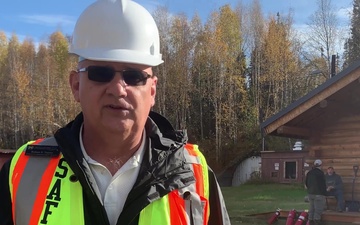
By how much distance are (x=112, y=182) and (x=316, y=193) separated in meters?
11.4

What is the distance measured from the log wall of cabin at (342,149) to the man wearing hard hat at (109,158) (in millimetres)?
11594

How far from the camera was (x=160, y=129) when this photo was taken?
2.43m

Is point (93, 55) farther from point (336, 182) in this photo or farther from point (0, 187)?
point (336, 182)

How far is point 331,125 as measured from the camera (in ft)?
44.6

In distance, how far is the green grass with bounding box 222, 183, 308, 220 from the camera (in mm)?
19109

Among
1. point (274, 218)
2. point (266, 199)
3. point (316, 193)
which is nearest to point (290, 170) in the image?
point (266, 199)

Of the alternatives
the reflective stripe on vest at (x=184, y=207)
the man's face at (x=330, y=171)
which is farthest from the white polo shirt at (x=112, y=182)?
the man's face at (x=330, y=171)

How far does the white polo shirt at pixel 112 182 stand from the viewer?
2.06 meters

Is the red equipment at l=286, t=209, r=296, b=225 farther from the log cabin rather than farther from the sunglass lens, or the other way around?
the sunglass lens

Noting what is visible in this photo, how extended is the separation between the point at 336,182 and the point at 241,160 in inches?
1024

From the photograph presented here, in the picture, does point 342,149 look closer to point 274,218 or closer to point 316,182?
point 316,182

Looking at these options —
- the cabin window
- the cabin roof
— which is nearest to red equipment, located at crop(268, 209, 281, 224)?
the cabin roof

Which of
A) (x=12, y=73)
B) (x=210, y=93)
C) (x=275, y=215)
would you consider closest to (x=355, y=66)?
(x=275, y=215)

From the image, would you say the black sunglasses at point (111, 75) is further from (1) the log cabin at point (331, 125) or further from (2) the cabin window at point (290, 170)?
(2) the cabin window at point (290, 170)
